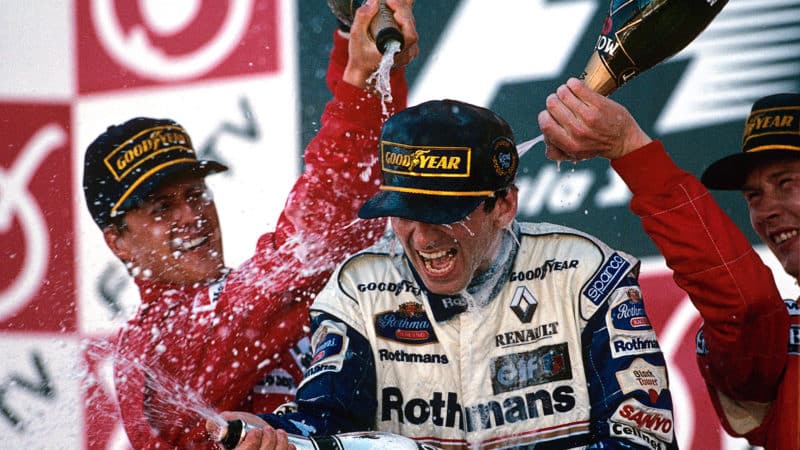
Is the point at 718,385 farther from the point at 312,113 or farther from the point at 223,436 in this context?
the point at 312,113

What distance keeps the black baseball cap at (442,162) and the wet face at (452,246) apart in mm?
64

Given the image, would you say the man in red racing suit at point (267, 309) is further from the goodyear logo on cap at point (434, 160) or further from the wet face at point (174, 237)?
the goodyear logo on cap at point (434, 160)

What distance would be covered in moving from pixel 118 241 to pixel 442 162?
126 cm

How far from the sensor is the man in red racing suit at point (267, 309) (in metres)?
2.75

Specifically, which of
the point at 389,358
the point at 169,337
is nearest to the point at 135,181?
the point at 169,337

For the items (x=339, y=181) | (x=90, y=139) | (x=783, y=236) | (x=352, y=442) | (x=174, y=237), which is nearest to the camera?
(x=352, y=442)

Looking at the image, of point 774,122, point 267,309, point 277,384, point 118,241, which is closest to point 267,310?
point 267,309

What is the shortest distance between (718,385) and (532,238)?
57 cm

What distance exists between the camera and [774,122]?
2572mm

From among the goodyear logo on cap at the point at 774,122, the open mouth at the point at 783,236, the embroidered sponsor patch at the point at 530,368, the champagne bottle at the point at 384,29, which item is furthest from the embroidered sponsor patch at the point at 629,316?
the champagne bottle at the point at 384,29

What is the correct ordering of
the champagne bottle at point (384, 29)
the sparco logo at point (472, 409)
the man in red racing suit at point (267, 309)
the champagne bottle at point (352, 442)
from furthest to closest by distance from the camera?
the man in red racing suit at point (267, 309), the champagne bottle at point (384, 29), the sparco logo at point (472, 409), the champagne bottle at point (352, 442)

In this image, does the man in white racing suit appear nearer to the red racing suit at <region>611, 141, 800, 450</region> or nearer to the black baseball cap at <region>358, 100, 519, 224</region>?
the black baseball cap at <region>358, 100, 519, 224</region>

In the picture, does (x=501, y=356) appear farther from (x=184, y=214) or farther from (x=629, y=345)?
(x=184, y=214)

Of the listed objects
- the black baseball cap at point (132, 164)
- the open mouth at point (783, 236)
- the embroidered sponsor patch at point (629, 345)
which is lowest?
the embroidered sponsor patch at point (629, 345)
